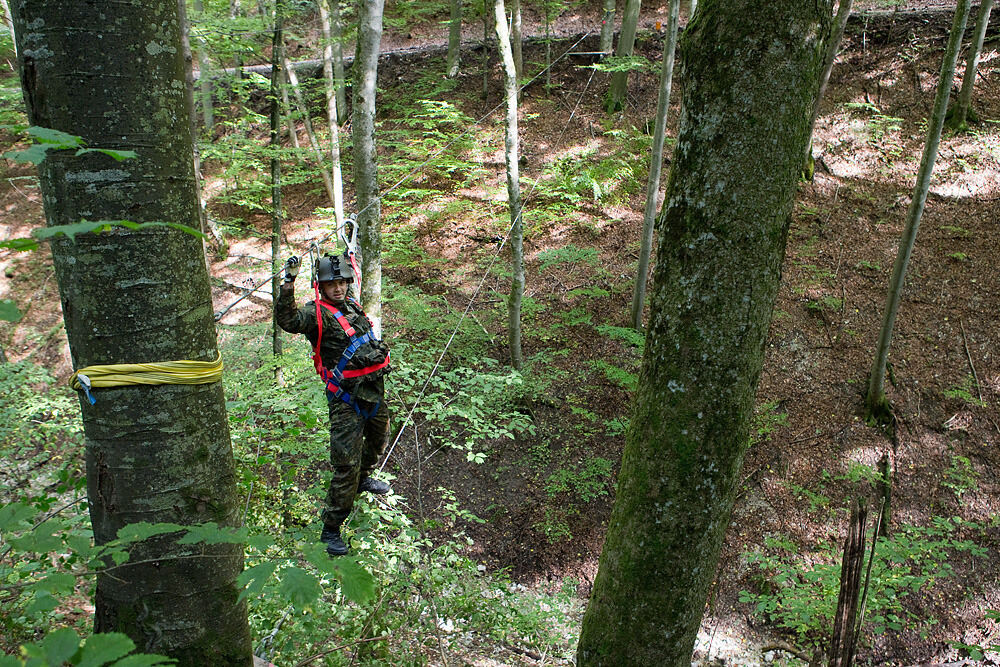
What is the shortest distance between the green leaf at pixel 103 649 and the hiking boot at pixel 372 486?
3.35 meters

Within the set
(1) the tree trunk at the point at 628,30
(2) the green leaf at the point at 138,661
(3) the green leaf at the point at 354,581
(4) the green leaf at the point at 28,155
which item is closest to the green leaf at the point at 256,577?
(3) the green leaf at the point at 354,581

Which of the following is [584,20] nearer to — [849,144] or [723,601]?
[849,144]

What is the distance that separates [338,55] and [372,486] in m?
11.3

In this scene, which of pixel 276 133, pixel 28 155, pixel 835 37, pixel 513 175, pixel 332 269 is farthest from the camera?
pixel 835 37

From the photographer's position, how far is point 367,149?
210 inches

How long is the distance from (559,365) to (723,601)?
393cm

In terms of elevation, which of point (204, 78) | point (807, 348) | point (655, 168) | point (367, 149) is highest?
point (204, 78)

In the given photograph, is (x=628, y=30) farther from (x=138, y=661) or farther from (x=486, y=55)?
(x=138, y=661)

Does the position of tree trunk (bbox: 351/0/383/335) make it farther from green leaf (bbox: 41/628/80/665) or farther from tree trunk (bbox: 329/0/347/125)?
green leaf (bbox: 41/628/80/665)

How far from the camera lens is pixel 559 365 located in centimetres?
865

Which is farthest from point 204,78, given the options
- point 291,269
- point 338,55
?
point 291,269

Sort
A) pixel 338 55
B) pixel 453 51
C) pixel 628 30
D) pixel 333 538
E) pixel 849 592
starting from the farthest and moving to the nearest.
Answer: pixel 453 51 < pixel 628 30 < pixel 338 55 < pixel 333 538 < pixel 849 592

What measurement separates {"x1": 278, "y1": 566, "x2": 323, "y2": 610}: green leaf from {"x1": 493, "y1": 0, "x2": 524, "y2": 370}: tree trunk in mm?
6064

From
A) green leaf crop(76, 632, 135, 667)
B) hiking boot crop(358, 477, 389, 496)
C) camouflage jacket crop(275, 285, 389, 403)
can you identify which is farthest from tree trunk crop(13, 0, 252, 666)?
hiking boot crop(358, 477, 389, 496)
